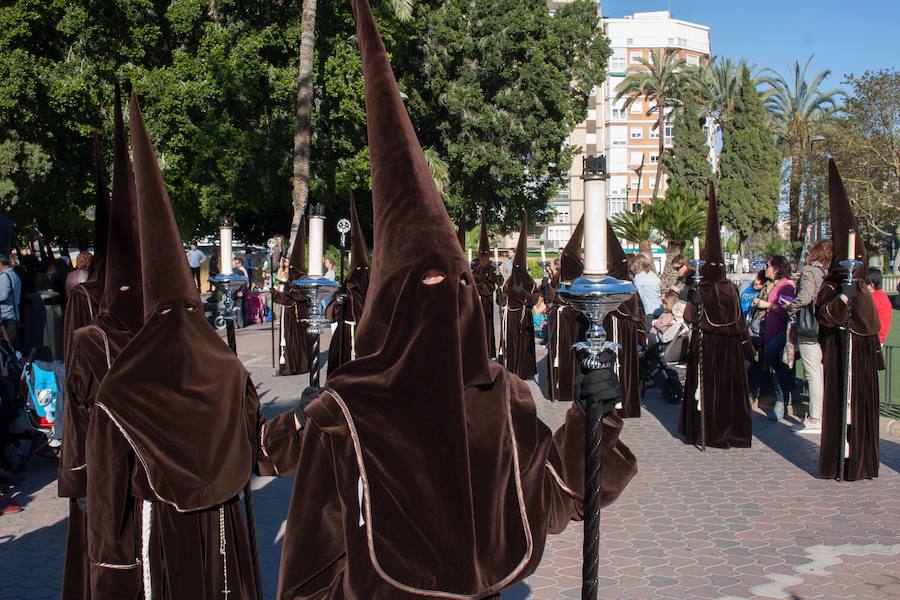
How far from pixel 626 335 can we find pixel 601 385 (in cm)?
951

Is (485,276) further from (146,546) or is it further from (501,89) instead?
(501,89)

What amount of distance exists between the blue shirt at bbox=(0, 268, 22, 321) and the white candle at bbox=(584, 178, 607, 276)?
31.3ft

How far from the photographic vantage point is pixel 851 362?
8578 mm

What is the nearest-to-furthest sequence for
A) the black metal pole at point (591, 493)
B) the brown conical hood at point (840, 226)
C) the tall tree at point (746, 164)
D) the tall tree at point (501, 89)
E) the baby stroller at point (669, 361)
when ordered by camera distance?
the black metal pole at point (591, 493) < the brown conical hood at point (840, 226) < the baby stroller at point (669, 361) < the tall tree at point (501, 89) < the tall tree at point (746, 164)

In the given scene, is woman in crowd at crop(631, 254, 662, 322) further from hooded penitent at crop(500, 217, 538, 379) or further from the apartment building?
the apartment building

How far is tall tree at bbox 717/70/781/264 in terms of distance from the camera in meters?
57.4


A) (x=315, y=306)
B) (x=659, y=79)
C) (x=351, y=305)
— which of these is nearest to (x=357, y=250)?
(x=351, y=305)

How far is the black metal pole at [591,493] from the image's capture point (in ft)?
10.1

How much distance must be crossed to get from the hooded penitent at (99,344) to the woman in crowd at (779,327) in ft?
27.7

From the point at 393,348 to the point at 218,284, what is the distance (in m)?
3.53

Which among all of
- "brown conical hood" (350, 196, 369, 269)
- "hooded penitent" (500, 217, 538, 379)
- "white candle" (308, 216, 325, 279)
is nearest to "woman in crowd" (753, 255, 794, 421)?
"hooded penitent" (500, 217, 538, 379)

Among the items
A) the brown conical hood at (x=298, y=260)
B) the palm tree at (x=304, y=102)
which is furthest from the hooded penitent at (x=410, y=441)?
the palm tree at (x=304, y=102)

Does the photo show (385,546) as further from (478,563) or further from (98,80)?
(98,80)

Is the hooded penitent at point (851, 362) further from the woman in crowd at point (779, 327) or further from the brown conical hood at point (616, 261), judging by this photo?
the brown conical hood at point (616, 261)
